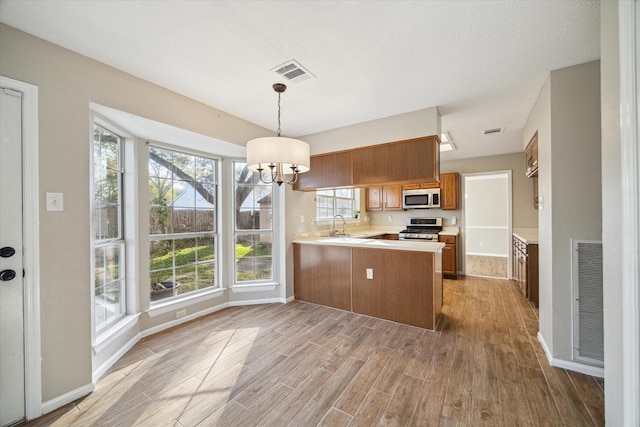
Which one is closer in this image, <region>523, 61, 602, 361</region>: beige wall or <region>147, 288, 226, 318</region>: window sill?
<region>523, 61, 602, 361</region>: beige wall

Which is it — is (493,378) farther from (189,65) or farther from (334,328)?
(189,65)

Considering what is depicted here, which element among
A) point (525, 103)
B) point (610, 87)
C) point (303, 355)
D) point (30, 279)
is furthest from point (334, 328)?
point (525, 103)

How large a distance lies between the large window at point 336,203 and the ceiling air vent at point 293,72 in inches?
89.6

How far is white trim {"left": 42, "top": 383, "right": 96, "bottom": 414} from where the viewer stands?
1707 mm

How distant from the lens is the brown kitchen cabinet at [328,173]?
3.52 metres

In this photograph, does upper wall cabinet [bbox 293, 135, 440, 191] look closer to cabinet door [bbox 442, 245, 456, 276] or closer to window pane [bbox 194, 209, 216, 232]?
window pane [bbox 194, 209, 216, 232]

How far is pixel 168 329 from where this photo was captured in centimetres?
292

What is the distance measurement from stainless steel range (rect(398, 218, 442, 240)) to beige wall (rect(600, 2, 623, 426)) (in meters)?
3.93

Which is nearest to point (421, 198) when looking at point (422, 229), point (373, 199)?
point (422, 229)

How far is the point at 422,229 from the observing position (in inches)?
223

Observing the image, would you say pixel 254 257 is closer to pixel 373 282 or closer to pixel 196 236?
pixel 196 236

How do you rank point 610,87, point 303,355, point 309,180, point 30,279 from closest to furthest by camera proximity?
1. point 610,87
2. point 30,279
3. point 303,355
4. point 309,180

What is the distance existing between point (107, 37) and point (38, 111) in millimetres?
676

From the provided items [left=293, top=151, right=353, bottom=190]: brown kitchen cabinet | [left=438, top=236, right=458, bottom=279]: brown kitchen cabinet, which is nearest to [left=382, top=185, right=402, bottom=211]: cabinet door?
[left=438, top=236, right=458, bottom=279]: brown kitchen cabinet
